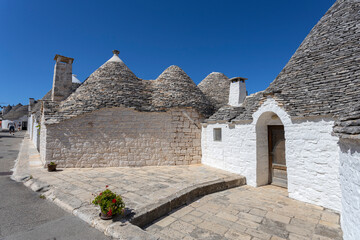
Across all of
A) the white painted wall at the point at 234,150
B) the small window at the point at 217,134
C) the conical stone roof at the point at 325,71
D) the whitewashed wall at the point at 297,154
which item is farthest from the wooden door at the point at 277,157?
the small window at the point at 217,134

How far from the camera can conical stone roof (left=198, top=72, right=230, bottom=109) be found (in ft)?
49.4

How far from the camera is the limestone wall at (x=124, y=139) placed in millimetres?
8258

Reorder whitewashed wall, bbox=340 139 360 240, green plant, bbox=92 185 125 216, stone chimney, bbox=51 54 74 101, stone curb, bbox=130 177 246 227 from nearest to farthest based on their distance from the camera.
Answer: whitewashed wall, bbox=340 139 360 240, green plant, bbox=92 185 125 216, stone curb, bbox=130 177 246 227, stone chimney, bbox=51 54 74 101

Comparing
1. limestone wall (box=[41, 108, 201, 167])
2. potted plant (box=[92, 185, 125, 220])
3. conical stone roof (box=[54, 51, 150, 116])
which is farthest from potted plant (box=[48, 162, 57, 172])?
potted plant (box=[92, 185, 125, 220])

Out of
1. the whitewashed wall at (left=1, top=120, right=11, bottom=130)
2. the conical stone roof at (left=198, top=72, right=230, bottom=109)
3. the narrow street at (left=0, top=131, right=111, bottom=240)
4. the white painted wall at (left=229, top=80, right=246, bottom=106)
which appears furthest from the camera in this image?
the whitewashed wall at (left=1, top=120, right=11, bottom=130)

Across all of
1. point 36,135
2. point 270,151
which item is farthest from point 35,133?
point 270,151

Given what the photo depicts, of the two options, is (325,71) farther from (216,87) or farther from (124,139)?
(216,87)

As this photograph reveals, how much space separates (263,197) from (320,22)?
7.30 metres

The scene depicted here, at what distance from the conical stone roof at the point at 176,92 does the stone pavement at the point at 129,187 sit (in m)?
3.51

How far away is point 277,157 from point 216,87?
10.1m

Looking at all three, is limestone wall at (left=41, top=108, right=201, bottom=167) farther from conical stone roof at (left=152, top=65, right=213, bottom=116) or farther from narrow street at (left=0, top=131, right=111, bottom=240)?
narrow street at (left=0, top=131, right=111, bottom=240)

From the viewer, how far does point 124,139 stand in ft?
29.2

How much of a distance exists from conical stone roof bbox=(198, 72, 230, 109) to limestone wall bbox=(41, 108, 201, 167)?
18.9 ft

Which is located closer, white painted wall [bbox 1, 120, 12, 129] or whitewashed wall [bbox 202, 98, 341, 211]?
whitewashed wall [bbox 202, 98, 341, 211]
